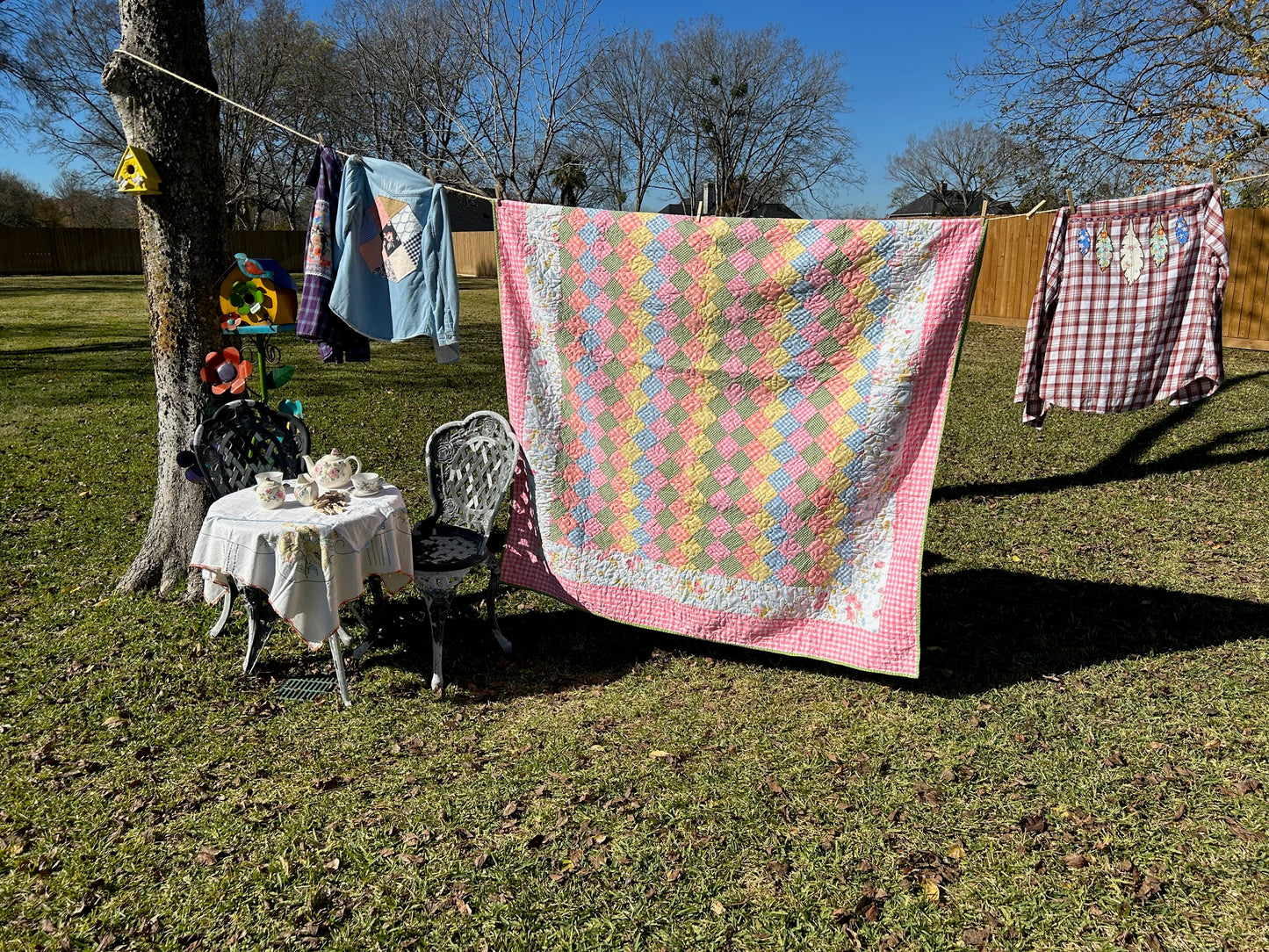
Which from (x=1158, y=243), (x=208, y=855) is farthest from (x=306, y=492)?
(x=1158, y=243)

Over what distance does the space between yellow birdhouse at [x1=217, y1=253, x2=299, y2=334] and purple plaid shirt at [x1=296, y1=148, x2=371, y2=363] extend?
0.19 meters

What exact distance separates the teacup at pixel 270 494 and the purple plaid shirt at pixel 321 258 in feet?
2.35

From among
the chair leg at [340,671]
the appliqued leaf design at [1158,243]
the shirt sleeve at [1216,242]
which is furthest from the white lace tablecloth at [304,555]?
the shirt sleeve at [1216,242]

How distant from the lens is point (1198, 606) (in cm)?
543

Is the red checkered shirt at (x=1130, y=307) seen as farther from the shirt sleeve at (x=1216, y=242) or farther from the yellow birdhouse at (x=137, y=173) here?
the yellow birdhouse at (x=137, y=173)

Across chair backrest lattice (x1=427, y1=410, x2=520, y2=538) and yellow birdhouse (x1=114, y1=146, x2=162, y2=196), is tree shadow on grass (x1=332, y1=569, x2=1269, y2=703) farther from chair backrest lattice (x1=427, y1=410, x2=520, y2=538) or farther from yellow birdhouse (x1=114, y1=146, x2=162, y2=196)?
yellow birdhouse (x1=114, y1=146, x2=162, y2=196)

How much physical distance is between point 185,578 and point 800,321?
4.11m

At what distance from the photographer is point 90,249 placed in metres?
32.2

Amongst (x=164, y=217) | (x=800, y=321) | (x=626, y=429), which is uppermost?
(x=164, y=217)

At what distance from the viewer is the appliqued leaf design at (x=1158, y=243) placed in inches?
164

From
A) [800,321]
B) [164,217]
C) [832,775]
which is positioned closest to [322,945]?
[832,775]

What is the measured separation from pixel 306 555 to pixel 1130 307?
4.22 metres

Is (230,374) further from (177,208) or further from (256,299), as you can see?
(177,208)

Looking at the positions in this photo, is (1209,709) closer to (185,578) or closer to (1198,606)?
(1198,606)
